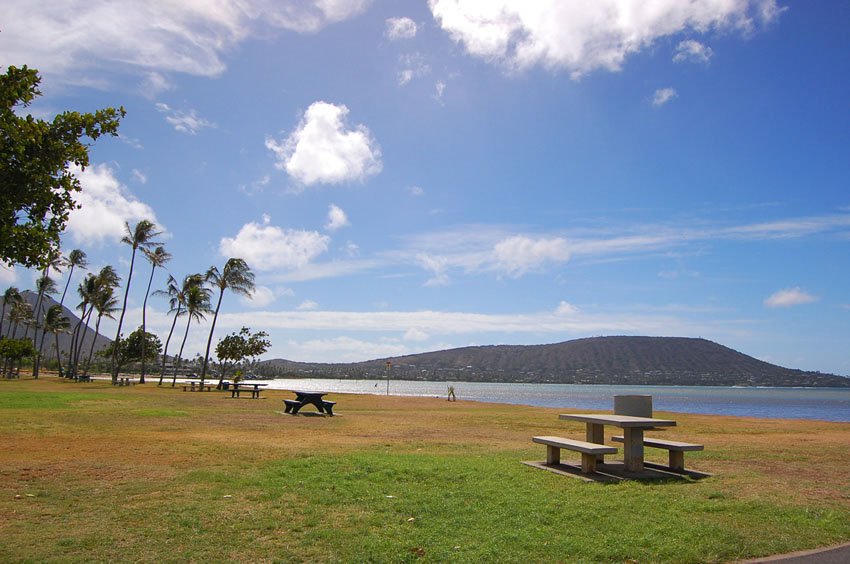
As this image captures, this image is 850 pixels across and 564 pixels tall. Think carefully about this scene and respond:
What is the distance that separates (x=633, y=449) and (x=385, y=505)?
4811 mm

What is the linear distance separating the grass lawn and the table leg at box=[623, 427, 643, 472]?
826 millimetres

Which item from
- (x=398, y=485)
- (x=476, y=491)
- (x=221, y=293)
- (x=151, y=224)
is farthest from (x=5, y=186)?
(x=151, y=224)

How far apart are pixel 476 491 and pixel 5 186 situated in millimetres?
6595

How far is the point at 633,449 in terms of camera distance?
1018cm

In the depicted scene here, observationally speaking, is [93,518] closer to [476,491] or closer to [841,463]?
[476,491]

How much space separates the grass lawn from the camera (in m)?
5.70

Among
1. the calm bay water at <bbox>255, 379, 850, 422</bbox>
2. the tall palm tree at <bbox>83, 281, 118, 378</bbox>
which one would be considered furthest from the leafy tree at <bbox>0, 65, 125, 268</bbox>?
the tall palm tree at <bbox>83, 281, 118, 378</bbox>

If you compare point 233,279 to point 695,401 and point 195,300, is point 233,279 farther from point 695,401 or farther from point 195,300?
point 695,401

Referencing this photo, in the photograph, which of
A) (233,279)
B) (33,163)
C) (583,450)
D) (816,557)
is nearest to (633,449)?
(583,450)

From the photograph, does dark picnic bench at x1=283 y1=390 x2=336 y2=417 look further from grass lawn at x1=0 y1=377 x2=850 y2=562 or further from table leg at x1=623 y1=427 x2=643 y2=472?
table leg at x1=623 y1=427 x2=643 y2=472

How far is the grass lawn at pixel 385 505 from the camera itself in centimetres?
570

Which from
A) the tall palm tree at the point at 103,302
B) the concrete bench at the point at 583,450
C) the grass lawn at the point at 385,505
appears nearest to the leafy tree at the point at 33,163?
the grass lawn at the point at 385,505

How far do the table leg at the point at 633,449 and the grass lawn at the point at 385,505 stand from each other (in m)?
0.83

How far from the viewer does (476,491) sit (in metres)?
8.20
